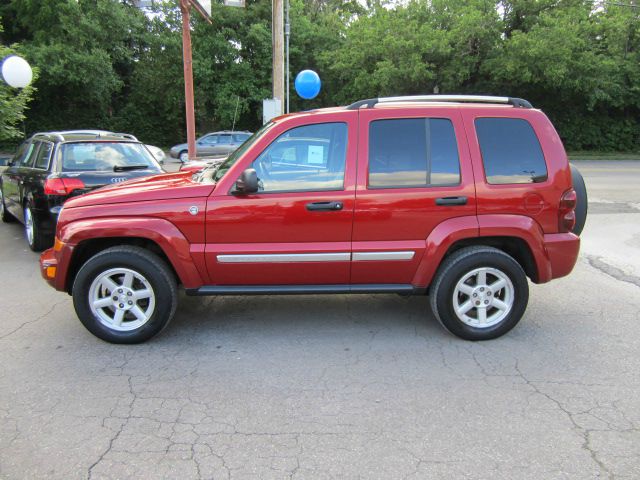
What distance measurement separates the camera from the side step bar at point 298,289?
13.2ft

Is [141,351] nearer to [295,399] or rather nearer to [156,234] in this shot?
[156,234]

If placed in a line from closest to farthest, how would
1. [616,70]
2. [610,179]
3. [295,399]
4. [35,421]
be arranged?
1. [35,421]
2. [295,399]
3. [610,179]
4. [616,70]

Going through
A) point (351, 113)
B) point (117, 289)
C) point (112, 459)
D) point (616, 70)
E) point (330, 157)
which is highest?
point (616, 70)

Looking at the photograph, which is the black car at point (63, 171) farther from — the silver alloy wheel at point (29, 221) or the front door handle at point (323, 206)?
the front door handle at point (323, 206)

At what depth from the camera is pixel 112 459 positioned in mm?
2635

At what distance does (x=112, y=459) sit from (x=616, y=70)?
28579 mm

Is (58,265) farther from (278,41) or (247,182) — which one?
(278,41)

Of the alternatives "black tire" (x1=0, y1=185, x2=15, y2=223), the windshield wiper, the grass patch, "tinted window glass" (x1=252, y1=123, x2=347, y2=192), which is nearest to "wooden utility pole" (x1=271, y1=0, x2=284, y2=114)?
the windshield wiper

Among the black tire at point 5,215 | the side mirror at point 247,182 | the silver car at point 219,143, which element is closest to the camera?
the side mirror at point 247,182

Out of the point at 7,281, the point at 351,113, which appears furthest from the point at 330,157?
the point at 7,281

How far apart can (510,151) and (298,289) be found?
208 cm

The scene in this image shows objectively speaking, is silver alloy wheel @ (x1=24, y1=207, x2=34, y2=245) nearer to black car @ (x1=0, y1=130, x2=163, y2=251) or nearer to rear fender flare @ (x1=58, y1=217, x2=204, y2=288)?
black car @ (x1=0, y1=130, x2=163, y2=251)

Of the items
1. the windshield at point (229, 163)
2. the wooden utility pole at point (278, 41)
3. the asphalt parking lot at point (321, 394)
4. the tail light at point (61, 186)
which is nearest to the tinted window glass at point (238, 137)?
the wooden utility pole at point (278, 41)

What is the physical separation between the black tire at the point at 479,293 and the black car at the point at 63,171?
14.8 ft
